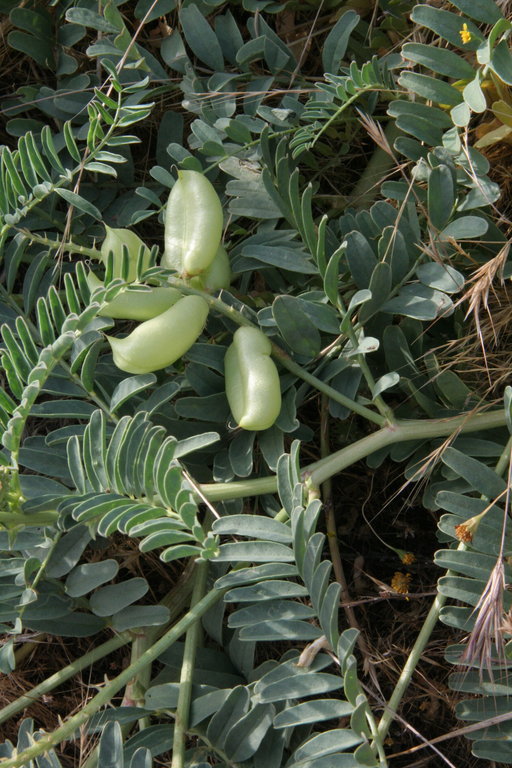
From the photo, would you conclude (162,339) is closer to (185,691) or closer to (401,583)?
(185,691)

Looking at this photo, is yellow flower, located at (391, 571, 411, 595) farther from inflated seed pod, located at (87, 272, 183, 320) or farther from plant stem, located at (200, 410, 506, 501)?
inflated seed pod, located at (87, 272, 183, 320)

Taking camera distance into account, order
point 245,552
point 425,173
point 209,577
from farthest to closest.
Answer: point 209,577
point 425,173
point 245,552

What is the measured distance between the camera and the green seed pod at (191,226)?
47.4 inches

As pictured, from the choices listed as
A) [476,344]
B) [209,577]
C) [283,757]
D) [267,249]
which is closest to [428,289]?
[476,344]

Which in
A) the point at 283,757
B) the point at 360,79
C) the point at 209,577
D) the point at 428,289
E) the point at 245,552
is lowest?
the point at 283,757

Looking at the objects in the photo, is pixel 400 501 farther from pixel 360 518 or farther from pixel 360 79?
pixel 360 79

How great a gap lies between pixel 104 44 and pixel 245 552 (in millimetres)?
861

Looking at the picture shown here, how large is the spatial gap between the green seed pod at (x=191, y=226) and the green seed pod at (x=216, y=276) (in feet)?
0.14

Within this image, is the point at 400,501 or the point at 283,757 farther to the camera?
the point at 400,501

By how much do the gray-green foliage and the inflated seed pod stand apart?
0.03 meters

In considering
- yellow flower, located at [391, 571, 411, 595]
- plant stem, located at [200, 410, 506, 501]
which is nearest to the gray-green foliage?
plant stem, located at [200, 410, 506, 501]

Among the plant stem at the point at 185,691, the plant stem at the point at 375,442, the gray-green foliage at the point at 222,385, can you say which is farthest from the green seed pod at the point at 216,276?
the plant stem at the point at 185,691

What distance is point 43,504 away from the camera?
1.15 m

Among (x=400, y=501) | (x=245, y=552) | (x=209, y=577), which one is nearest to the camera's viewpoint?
(x=245, y=552)
